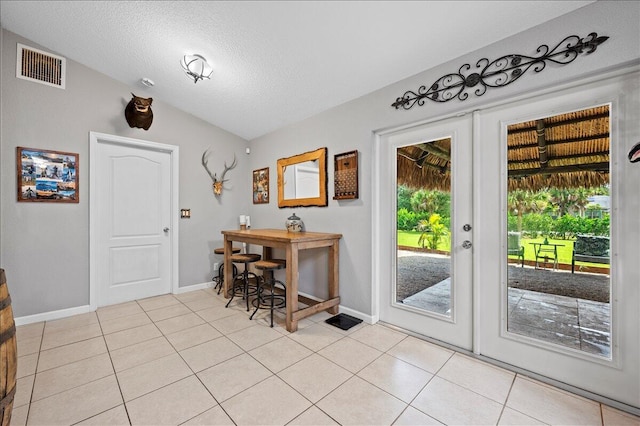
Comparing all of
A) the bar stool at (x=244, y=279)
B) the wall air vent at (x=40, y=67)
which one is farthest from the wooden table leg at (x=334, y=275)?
the wall air vent at (x=40, y=67)

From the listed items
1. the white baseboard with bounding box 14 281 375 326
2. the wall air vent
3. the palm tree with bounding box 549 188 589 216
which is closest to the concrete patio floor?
the palm tree with bounding box 549 188 589 216

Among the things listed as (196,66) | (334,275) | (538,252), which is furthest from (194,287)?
(538,252)

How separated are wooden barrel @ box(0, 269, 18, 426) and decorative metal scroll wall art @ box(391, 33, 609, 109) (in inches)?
114

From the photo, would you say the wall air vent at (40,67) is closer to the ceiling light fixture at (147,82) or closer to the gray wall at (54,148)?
the gray wall at (54,148)

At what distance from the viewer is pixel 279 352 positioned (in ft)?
7.30

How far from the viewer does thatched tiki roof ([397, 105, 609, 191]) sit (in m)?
1.70

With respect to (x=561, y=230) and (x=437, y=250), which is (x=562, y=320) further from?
(x=437, y=250)

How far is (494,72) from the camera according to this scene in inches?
78.2

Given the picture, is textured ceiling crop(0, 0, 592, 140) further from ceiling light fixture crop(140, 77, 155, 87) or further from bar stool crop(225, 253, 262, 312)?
bar stool crop(225, 253, 262, 312)

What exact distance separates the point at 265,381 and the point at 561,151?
8.65 feet

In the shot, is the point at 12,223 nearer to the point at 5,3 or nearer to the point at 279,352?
the point at 5,3

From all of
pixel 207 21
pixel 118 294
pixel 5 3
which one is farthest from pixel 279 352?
pixel 5 3

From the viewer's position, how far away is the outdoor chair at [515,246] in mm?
1997

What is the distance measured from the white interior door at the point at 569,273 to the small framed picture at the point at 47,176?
4268 millimetres
